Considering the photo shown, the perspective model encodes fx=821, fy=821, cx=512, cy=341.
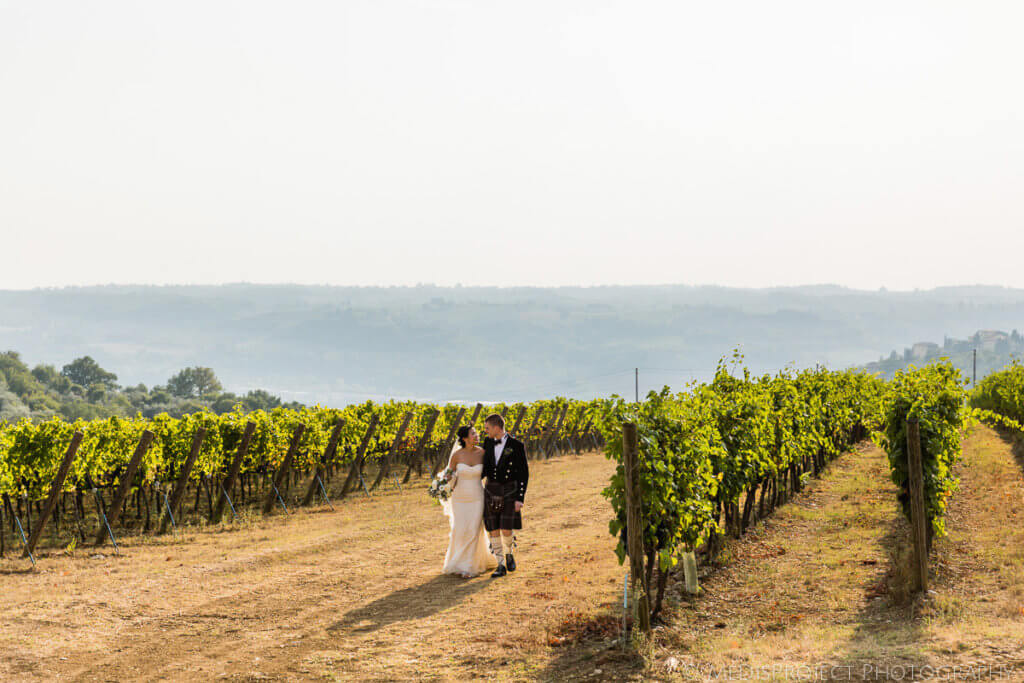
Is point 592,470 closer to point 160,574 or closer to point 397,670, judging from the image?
point 160,574

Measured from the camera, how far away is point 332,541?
43.8 feet

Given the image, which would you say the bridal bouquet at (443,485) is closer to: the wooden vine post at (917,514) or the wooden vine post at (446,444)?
the wooden vine post at (917,514)

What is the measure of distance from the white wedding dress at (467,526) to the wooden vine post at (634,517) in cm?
290

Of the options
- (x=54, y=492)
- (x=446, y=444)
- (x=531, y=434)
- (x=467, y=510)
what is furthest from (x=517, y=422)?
(x=467, y=510)

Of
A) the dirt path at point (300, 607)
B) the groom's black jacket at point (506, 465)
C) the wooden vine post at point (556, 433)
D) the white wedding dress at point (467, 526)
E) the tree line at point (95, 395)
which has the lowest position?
the tree line at point (95, 395)

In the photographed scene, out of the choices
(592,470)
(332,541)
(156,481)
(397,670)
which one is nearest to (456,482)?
(397,670)

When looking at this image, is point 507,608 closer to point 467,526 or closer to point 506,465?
point 467,526

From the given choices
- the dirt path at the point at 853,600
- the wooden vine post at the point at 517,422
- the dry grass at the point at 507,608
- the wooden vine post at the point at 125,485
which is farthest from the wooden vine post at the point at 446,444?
the dirt path at the point at 853,600

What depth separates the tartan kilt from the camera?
987cm

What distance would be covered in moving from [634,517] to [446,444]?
20.6 metres

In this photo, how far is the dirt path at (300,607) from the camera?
7.27 m

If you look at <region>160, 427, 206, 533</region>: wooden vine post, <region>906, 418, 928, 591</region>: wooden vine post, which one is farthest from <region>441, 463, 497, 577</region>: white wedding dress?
<region>160, 427, 206, 533</region>: wooden vine post

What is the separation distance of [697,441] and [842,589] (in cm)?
252

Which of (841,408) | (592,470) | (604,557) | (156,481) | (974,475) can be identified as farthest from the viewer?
(592,470)
